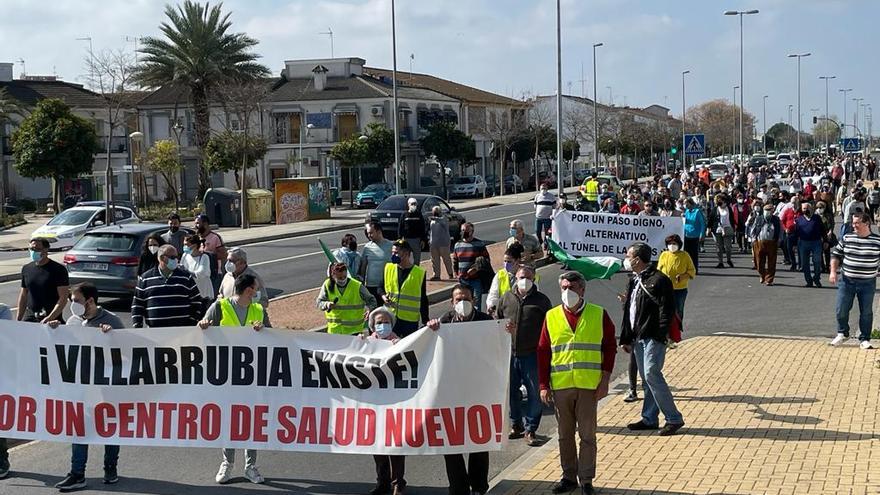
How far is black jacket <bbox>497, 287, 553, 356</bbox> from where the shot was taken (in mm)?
10000

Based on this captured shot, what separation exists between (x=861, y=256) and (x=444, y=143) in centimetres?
5620

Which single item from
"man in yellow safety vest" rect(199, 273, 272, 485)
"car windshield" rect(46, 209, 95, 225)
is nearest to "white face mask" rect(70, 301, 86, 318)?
"man in yellow safety vest" rect(199, 273, 272, 485)

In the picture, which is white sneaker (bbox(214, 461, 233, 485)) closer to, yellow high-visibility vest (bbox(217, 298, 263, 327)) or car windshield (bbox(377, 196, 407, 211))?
yellow high-visibility vest (bbox(217, 298, 263, 327))

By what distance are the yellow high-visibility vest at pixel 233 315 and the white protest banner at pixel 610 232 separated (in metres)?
13.1

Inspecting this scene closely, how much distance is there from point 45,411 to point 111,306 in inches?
450

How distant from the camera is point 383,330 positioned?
29.4 ft

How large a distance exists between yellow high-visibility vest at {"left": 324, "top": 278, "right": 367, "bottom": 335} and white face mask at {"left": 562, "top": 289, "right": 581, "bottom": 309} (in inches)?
126

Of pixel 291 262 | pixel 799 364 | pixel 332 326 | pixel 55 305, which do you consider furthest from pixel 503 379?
pixel 291 262

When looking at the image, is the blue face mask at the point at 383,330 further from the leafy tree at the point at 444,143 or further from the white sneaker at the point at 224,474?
the leafy tree at the point at 444,143

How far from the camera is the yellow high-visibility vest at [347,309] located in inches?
444

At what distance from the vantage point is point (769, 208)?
23.4 m

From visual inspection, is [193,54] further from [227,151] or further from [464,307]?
[464,307]

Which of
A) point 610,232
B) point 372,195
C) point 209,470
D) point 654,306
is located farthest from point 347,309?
point 372,195

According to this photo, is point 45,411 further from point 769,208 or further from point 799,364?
point 769,208
